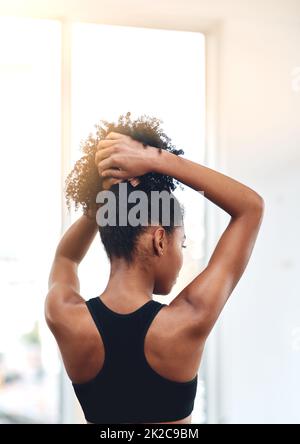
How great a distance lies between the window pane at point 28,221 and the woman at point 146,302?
54 centimetres

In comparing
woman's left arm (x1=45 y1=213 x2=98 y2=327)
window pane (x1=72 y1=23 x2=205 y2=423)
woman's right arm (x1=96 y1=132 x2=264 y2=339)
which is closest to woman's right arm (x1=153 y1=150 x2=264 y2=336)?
woman's right arm (x1=96 y1=132 x2=264 y2=339)

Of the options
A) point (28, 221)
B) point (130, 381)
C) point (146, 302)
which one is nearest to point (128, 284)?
point (146, 302)

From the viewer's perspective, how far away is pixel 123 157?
0.92m

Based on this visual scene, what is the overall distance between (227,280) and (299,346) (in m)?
0.73

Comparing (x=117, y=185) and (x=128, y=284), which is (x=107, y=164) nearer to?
(x=117, y=185)

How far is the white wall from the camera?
62.2 inches

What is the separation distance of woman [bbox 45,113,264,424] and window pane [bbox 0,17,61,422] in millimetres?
536

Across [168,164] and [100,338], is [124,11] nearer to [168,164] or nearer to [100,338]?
[168,164]

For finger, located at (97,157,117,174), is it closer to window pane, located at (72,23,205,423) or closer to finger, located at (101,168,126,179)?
finger, located at (101,168,126,179)

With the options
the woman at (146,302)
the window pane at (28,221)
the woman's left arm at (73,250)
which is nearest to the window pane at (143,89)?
the window pane at (28,221)

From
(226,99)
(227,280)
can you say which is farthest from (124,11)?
(227,280)

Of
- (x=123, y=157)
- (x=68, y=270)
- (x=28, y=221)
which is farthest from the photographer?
(x=28, y=221)

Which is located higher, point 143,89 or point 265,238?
point 143,89

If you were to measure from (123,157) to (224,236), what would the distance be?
0.66 ft
